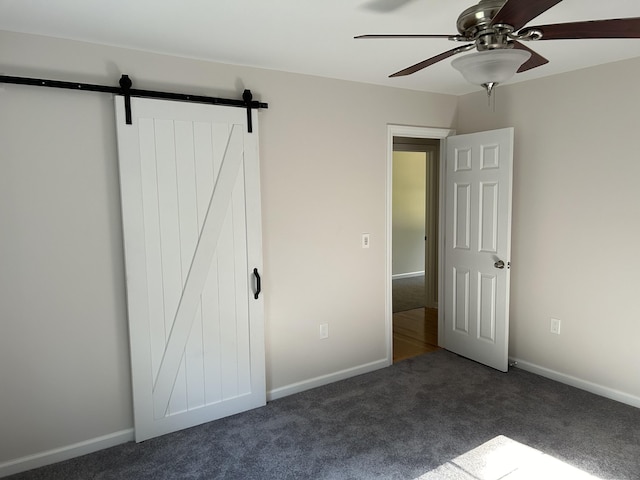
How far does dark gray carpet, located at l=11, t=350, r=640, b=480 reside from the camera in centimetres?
247

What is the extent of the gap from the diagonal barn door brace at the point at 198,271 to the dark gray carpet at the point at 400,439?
37 centimetres

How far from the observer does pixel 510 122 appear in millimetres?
3756

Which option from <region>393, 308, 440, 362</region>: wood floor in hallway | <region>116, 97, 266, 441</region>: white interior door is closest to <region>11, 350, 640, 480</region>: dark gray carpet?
<region>116, 97, 266, 441</region>: white interior door

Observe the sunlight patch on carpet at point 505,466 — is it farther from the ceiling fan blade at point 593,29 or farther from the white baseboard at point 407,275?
the white baseboard at point 407,275

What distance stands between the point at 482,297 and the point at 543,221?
81 cm

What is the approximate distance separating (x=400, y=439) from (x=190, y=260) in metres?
1.74

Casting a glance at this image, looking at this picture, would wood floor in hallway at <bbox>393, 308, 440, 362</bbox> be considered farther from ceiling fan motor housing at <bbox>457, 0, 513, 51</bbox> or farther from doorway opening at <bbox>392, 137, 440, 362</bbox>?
ceiling fan motor housing at <bbox>457, 0, 513, 51</bbox>

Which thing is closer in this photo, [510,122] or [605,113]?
[605,113]

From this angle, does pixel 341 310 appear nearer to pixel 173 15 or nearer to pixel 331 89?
pixel 331 89

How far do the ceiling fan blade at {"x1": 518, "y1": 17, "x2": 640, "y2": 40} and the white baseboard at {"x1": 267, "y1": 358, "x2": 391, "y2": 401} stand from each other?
2.77 metres

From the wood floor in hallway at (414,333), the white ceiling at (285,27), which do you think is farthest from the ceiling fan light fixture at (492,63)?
the wood floor in hallway at (414,333)

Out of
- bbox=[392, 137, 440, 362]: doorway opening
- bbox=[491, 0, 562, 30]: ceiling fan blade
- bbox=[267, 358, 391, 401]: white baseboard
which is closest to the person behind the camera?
bbox=[491, 0, 562, 30]: ceiling fan blade

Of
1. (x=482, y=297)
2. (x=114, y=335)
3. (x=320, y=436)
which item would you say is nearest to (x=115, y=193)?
(x=114, y=335)

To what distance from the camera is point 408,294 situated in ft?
21.9
